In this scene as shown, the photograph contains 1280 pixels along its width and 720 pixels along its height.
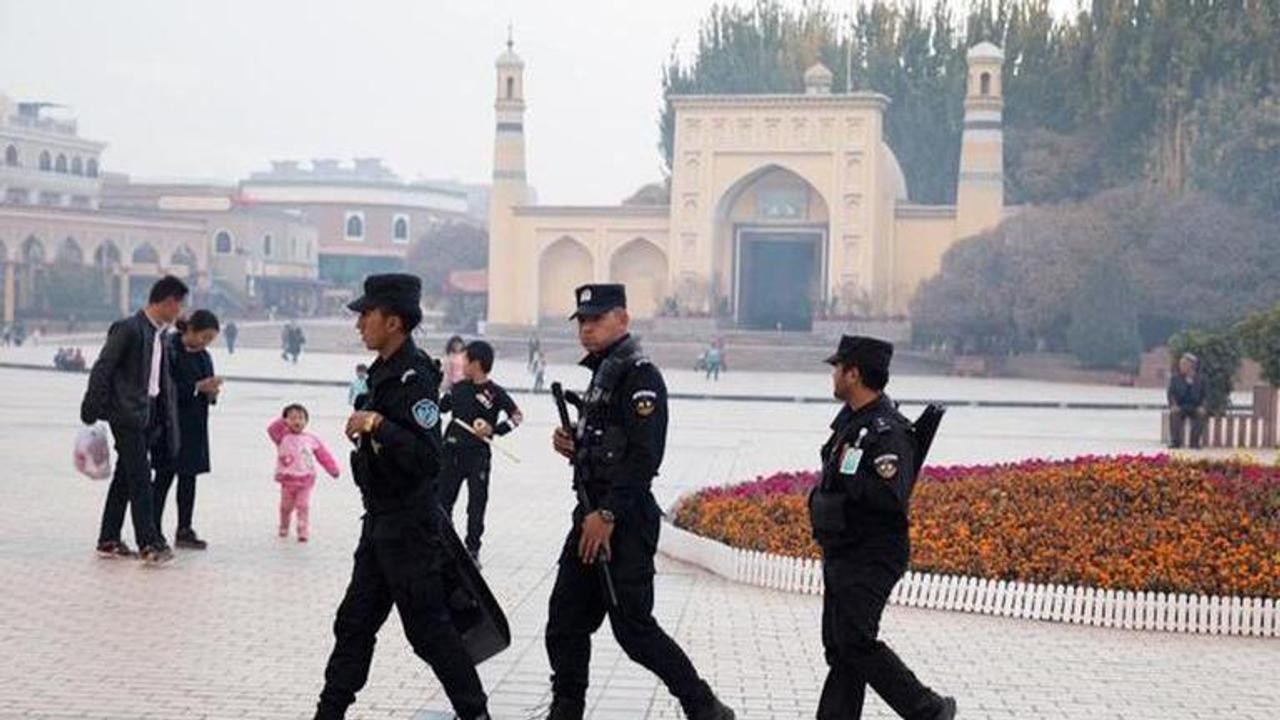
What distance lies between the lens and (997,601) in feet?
32.6

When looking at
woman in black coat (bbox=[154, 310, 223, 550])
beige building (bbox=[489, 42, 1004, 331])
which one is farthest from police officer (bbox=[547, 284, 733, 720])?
beige building (bbox=[489, 42, 1004, 331])

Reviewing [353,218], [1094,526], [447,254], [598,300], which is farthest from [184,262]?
[598,300]

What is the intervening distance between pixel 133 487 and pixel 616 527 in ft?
15.5

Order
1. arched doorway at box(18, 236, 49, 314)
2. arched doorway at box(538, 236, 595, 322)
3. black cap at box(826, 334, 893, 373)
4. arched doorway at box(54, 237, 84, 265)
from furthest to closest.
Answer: arched doorway at box(54, 237, 84, 265) → arched doorway at box(18, 236, 49, 314) → arched doorway at box(538, 236, 595, 322) → black cap at box(826, 334, 893, 373)

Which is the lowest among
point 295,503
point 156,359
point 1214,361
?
point 295,503

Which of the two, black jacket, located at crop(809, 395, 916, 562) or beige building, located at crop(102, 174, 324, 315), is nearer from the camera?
black jacket, located at crop(809, 395, 916, 562)

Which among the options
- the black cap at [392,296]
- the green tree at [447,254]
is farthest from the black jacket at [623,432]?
the green tree at [447,254]

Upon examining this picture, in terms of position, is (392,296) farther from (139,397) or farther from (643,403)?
(139,397)

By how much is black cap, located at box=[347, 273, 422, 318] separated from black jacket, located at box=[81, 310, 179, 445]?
4.12 metres

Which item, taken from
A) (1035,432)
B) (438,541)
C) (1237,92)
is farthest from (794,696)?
(1237,92)

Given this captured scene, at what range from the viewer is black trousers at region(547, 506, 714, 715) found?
21.7 feet

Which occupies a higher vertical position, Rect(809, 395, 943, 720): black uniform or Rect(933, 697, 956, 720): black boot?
Rect(809, 395, 943, 720): black uniform

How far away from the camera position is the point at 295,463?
1227cm

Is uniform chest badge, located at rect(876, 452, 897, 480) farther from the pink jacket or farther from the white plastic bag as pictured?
the pink jacket
